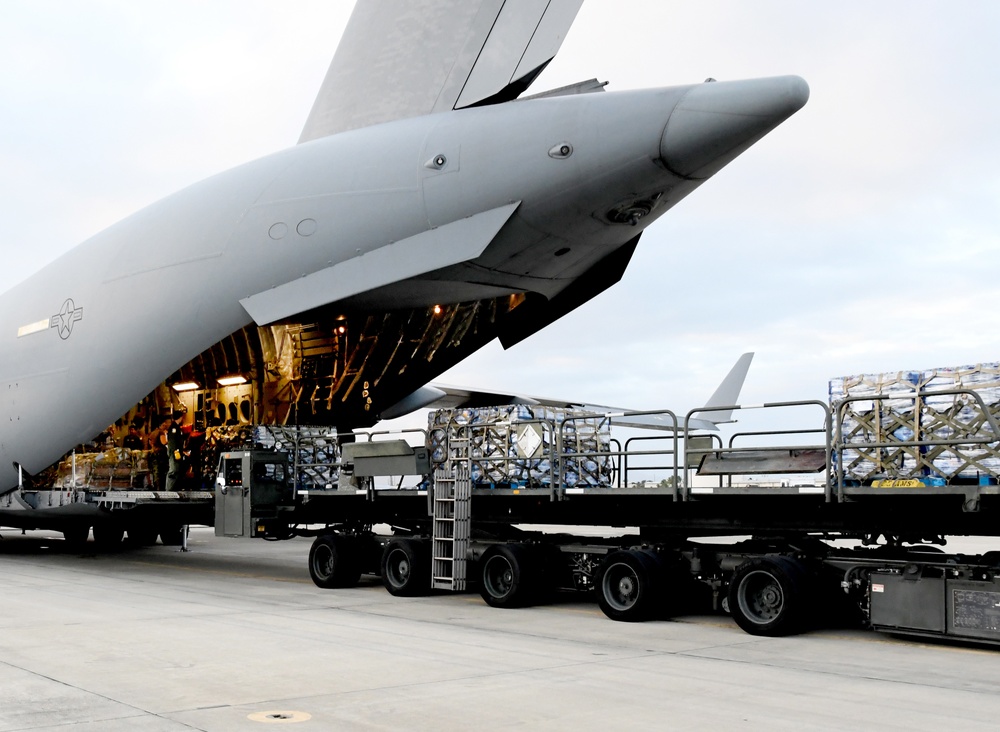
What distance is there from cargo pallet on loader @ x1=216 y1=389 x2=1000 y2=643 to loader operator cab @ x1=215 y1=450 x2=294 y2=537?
28mm

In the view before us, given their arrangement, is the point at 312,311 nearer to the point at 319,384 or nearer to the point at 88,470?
the point at 319,384

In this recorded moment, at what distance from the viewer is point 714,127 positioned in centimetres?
1138

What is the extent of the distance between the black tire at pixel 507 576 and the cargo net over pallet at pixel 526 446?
3.01 feet

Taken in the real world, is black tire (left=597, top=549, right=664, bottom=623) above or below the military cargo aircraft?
below

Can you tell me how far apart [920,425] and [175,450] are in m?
12.6

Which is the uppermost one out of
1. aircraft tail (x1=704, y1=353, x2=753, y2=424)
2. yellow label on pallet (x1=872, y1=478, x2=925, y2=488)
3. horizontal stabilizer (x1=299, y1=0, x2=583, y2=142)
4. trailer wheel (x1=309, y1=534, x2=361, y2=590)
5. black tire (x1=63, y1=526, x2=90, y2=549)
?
horizontal stabilizer (x1=299, y1=0, x2=583, y2=142)

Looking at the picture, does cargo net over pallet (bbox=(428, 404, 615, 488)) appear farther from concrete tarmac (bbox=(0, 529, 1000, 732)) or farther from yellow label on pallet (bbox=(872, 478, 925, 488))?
yellow label on pallet (bbox=(872, 478, 925, 488))

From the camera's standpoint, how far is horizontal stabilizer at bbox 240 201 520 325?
42.1 ft

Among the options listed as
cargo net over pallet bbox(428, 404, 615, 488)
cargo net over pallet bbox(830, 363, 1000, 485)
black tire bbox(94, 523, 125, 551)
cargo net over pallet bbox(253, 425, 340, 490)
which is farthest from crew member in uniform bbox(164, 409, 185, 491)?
cargo net over pallet bbox(830, 363, 1000, 485)

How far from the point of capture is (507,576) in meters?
12.5

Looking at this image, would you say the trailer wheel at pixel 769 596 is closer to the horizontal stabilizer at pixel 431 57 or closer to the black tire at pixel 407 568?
the black tire at pixel 407 568

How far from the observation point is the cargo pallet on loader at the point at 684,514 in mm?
9398

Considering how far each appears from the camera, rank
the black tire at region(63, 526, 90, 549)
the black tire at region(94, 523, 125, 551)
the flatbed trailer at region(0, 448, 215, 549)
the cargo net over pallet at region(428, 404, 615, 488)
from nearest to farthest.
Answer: the cargo net over pallet at region(428, 404, 615, 488)
the flatbed trailer at region(0, 448, 215, 549)
the black tire at region(94, 523, 125, 551)
the black tire at region(63, 526, 90, 549)

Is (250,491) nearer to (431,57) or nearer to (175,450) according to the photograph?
(175,450)
